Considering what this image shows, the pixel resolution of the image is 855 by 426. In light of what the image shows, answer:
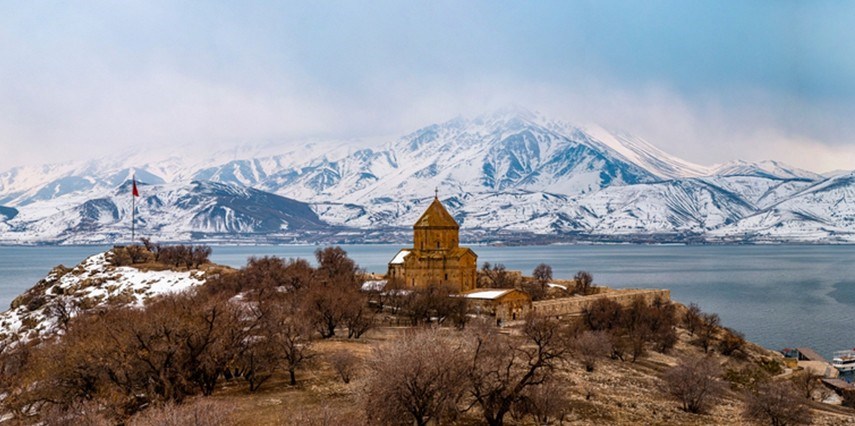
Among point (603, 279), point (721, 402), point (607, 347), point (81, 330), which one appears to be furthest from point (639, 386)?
point (603, 279)

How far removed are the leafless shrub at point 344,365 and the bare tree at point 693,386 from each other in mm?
14658

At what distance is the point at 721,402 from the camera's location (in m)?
33.7

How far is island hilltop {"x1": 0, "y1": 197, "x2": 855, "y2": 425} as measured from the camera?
886 inches

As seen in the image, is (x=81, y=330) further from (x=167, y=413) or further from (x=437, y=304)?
(x=437, y=304)

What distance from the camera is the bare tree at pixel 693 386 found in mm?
30984

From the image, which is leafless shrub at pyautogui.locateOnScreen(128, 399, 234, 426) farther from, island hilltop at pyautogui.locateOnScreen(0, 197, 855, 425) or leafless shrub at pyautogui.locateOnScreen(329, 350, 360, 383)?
leafless shrub at pyautogui.locateOnScreen(329, 350, 360, 383)

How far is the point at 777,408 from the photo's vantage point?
28.9 metres

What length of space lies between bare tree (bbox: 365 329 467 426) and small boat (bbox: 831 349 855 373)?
4833 cm

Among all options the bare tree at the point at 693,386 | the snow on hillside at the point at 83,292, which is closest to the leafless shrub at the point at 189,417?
the bare tree at the point at 693,386

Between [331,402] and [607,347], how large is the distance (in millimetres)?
22589

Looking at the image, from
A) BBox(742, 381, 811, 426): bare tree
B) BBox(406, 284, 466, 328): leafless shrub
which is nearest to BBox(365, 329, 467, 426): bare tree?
BBox(742, 381, 811, 426): bare tree

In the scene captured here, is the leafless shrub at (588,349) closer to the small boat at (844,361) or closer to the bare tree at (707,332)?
the bare tree at (707,332)

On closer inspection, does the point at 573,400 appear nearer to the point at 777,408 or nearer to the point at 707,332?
the point at 777,408

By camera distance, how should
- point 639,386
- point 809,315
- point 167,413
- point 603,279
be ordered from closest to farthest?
point 167,413, point 639,386, point 809,315, point 603,279
